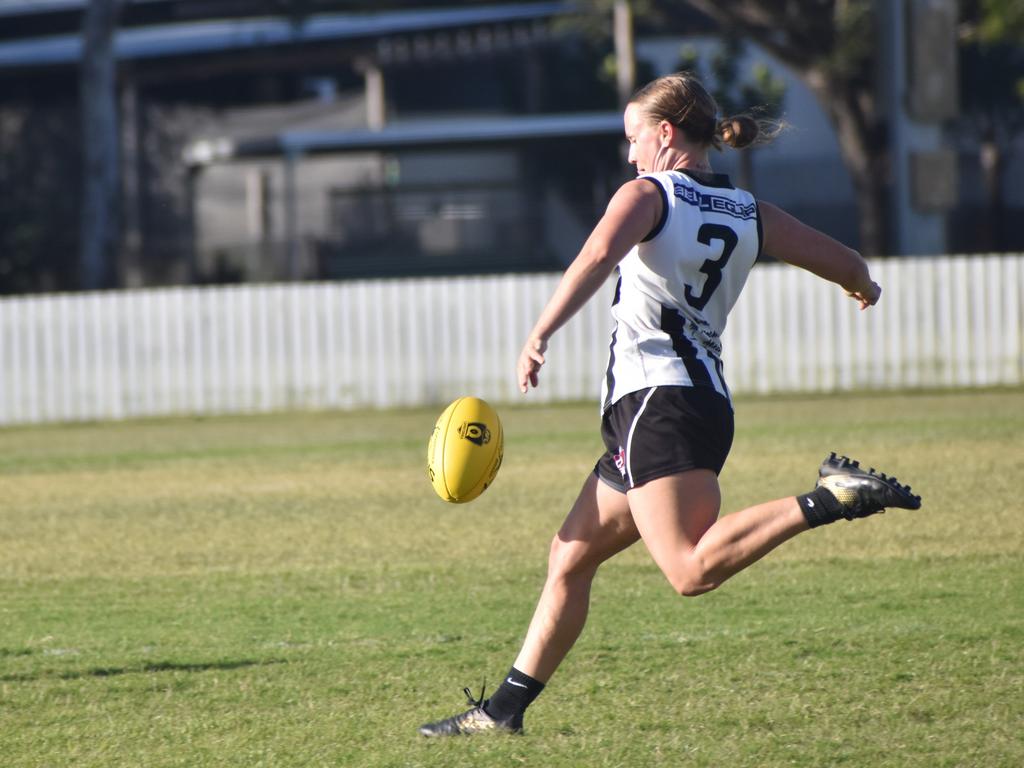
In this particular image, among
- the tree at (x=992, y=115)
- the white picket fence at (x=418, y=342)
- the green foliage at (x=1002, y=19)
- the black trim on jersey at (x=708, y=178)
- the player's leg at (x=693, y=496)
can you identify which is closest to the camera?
the player's leg at (x=693, y=496)

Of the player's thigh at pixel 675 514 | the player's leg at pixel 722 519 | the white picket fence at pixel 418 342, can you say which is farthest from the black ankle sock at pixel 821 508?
the white picket fence at pixel 418 342

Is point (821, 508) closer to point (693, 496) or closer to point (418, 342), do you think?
point (693, 496)

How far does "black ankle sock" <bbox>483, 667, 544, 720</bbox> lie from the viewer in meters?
5.00

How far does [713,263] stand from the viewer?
15.4ft

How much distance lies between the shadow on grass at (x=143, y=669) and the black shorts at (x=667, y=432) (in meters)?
2.27

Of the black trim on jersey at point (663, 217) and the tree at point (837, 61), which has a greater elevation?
the tree at point (837, 61)

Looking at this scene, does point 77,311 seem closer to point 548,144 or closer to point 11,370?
point 11,370

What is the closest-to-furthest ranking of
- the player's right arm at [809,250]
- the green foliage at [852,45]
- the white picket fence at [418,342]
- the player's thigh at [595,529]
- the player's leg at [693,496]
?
the player's leg at [693,496]
the player's thigh at [595,529]
the player's right arm at [809,250]
the white picket fence at [418,342]
the green foliage at [852,45]

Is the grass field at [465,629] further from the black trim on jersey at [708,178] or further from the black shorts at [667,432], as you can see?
the black trim on jersey at [708,178]

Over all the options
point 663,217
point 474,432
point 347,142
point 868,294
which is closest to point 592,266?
point 663,217

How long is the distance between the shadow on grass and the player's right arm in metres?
2.72

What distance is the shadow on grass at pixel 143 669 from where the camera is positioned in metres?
6.16

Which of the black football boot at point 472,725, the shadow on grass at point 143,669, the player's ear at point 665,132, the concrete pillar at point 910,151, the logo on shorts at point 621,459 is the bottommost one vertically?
the shadow on grass at point 143,669

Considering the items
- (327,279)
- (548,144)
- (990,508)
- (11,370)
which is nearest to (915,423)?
(990,508)
